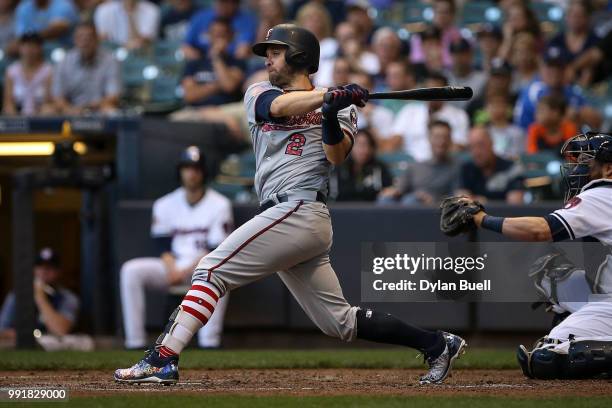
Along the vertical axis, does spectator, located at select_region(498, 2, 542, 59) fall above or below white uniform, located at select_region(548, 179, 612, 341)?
above

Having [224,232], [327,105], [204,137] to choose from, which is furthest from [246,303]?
[327,105]

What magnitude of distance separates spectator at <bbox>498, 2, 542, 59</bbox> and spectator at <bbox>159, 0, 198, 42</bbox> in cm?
354

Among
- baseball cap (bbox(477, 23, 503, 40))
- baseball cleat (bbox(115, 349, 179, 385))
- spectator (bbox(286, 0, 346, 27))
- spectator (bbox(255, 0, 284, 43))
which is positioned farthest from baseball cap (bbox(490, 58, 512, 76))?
baseball cleat (bbox(115, 349, 179, 385))

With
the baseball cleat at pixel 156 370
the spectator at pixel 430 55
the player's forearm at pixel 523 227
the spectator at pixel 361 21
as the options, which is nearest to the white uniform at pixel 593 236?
the player's forearm at pixel 523 227

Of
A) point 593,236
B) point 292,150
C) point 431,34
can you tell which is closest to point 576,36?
point 431,34

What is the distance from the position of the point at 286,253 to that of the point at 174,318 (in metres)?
0.60

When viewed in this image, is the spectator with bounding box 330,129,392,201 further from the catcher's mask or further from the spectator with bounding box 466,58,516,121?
the catcher's mask

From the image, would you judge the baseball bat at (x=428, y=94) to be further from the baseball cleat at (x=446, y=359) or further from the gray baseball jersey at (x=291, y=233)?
the baseball cleat at (x=446, y=359)

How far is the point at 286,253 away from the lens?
5.08 m

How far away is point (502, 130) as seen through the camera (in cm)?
1015

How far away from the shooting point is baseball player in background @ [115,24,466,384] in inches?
200

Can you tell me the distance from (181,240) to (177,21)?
416 cm

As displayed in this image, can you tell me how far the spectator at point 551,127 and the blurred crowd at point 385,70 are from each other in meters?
0.01

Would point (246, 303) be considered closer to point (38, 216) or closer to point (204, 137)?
point (204, 137)
